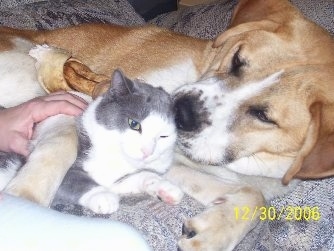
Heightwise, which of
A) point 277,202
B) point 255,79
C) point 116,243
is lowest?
point 277,202

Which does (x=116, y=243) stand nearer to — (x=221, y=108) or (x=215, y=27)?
(x=221, y=108)

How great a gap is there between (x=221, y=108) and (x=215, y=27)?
0.89m

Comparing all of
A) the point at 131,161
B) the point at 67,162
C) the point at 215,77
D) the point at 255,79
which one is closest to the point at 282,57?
the point at 255,79

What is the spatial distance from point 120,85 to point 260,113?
1.64 feet

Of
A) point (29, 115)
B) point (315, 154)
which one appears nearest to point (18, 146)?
point (29, 115)

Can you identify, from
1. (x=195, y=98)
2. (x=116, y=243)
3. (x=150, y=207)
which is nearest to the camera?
(x=116, y=243)

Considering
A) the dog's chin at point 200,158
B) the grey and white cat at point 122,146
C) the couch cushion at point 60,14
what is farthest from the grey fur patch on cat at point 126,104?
the couch cushion at point 60,14

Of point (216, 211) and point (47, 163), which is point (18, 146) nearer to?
point (47, 163)

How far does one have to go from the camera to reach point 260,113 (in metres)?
1.69

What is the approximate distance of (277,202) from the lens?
5.82ft

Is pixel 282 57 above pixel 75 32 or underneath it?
above

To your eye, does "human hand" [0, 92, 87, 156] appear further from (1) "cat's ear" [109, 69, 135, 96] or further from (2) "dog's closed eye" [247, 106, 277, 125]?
(2) "dog's closed eye" [247, 106, 277, 125]

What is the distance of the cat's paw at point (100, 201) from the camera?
4.26ft

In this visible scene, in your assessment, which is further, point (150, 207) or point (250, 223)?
point (250, 223)
